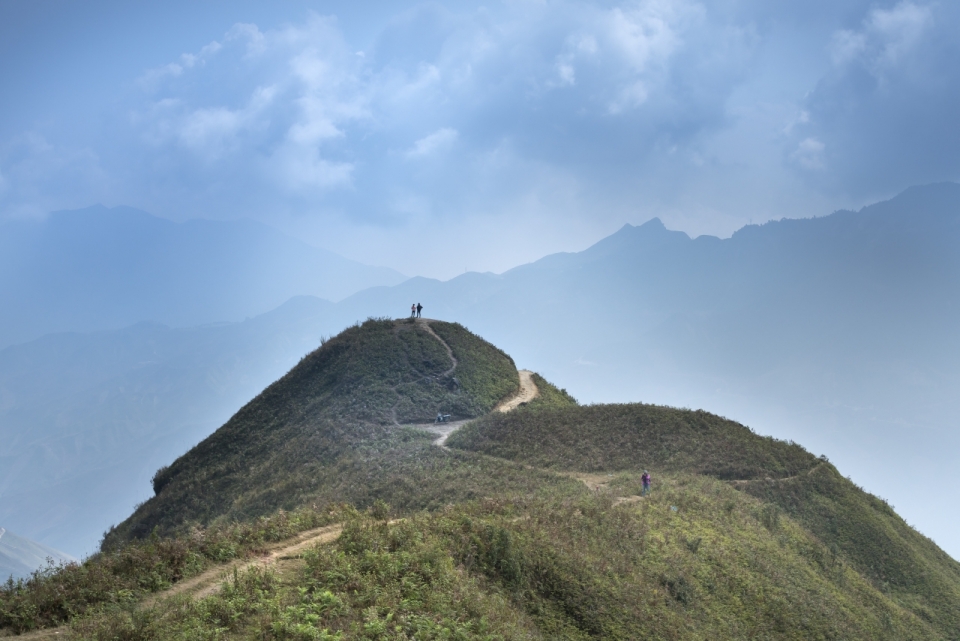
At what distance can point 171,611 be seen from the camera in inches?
453

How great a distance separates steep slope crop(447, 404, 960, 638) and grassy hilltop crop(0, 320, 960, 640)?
161mm

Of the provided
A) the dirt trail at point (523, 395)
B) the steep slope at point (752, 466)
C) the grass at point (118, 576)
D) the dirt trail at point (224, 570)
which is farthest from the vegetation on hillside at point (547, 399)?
the grass at point (118, 576)

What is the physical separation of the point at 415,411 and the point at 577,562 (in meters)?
31.8

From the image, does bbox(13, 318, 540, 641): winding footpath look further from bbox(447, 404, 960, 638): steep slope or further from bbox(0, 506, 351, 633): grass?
bbox(447, 404, 960, 638): steep slope

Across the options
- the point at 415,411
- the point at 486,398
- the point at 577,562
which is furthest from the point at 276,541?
the point at 486,398

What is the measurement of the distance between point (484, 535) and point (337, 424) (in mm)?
30098

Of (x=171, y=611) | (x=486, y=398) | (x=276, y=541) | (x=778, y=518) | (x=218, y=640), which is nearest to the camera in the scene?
(x=218, y=640)

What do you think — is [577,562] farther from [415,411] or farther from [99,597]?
[415,411]

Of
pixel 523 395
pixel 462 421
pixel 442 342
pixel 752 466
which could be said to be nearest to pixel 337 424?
pixel 462 421

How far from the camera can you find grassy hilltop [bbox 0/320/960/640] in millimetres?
12406

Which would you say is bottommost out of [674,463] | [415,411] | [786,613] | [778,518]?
[786,613]

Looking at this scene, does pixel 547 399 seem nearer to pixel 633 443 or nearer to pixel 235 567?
pixel 633 443

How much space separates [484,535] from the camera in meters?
16.7

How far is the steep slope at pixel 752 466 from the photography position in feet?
98.5
